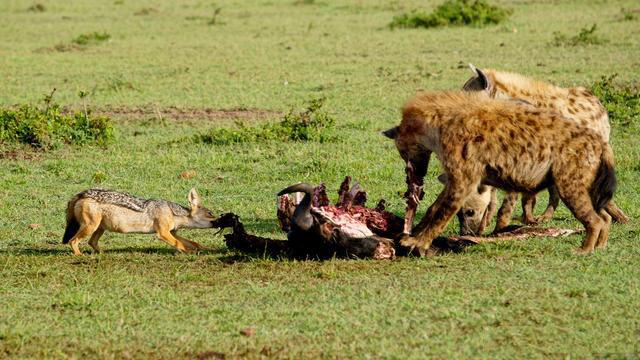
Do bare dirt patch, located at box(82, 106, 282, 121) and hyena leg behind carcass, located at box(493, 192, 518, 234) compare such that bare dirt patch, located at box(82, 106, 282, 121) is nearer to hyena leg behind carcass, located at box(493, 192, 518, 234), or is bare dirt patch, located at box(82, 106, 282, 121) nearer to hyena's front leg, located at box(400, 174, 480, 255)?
hyena leg behind carcass, located at box(493, 192, 518, 234)

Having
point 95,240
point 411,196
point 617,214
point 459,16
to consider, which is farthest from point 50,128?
point 459,16

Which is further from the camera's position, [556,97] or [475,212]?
[556,97]

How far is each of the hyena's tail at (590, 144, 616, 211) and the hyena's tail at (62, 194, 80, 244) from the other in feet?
9.06

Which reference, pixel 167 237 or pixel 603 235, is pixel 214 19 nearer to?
pixel 167 237

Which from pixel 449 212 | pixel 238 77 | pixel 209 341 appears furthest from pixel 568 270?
pixel 238 77

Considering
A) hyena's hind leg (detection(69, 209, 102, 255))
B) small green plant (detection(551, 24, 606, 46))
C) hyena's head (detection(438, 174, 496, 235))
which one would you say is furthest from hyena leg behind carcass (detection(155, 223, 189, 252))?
small green plant (detection(551, 24, 606, 46))

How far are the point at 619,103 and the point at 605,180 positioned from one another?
483 cm

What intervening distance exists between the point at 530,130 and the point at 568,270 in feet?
2.49

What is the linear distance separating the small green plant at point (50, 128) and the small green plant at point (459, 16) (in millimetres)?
7979

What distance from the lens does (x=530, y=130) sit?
595cm

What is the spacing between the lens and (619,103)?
10.5m

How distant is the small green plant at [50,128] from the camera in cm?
980

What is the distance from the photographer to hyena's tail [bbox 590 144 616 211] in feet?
19.4

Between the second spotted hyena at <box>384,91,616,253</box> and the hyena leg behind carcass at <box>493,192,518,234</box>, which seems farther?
the hyena leg behind carcass at <box>493,192,518,234</box>
